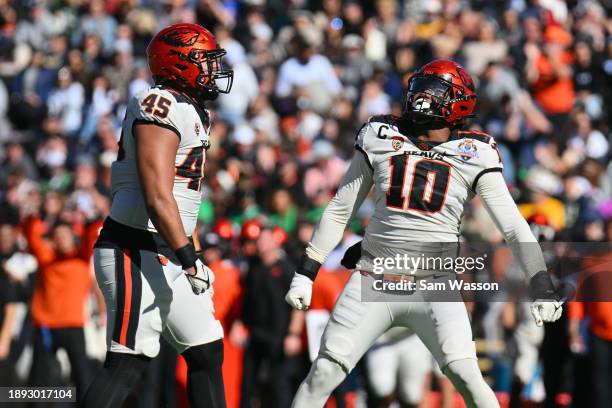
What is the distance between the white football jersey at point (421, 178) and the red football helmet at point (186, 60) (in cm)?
82

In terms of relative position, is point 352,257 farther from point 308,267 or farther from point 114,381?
point 114,381

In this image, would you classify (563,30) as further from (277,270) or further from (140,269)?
(140,269)

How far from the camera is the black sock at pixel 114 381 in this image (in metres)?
5.56

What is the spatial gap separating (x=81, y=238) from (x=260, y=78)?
A: 4620 millimetres

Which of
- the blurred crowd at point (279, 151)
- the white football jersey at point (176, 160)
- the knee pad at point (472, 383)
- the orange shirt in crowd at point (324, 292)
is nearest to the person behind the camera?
the white football jersey at point (176, 160)

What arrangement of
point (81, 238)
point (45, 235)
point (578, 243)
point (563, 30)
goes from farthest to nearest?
point (563, 30), point (45, 235), point (81, 238), point (578, 243)

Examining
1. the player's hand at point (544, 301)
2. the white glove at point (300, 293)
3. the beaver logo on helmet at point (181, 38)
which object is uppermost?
the beaver logo on helmet at point (181, 38)

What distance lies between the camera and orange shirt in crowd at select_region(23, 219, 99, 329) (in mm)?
9977

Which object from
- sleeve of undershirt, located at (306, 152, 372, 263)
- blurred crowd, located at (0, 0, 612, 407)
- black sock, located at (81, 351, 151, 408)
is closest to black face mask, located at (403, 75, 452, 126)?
sleeve of undershirt, located at (306, 152, 372, 263)

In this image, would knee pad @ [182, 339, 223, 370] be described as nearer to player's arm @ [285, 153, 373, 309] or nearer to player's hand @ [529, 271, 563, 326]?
player's arm @ [285, 153, 373, 309]

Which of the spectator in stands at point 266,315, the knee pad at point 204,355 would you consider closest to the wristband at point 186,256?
the knee pad at point 204,355

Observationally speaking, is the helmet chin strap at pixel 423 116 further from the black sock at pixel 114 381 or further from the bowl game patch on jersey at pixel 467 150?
the black sock at pixel 114 381

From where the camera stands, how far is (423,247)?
6.11m

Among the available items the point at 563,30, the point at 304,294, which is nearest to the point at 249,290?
the point at 304,294
